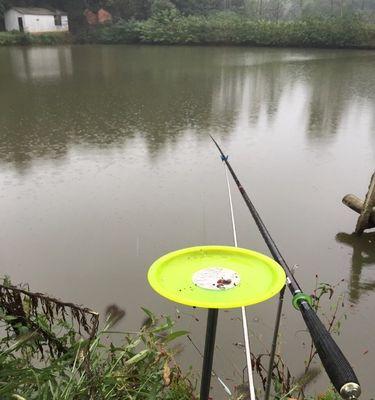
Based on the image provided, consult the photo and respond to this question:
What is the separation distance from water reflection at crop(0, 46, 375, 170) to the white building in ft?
28.0

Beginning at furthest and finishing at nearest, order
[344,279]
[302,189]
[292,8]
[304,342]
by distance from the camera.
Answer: [292,8]
[302,189]
[344,279]
[304,342]

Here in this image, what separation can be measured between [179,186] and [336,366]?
13.3 ft

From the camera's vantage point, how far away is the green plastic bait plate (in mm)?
1068

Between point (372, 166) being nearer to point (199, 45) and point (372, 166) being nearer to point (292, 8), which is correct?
point (199, 45)

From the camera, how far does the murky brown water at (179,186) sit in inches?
119

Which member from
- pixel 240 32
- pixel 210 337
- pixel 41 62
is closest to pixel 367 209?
pixel 210 337

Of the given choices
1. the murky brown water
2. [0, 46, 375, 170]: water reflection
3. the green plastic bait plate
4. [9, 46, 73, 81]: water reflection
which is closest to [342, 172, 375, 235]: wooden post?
the murky brown water

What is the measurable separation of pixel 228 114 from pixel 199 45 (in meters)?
14.4

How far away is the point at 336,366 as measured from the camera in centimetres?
84

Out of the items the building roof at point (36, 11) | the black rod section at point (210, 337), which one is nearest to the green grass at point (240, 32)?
the building roof at point (36, 11)

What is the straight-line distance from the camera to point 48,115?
25.2ft

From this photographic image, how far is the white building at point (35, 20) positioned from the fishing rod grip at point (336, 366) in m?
24.7

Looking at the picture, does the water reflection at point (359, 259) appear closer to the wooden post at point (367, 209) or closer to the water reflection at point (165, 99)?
the wooden post at point (367, 209)

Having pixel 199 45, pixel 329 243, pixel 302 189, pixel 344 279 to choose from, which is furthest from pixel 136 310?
pixel 199 45
